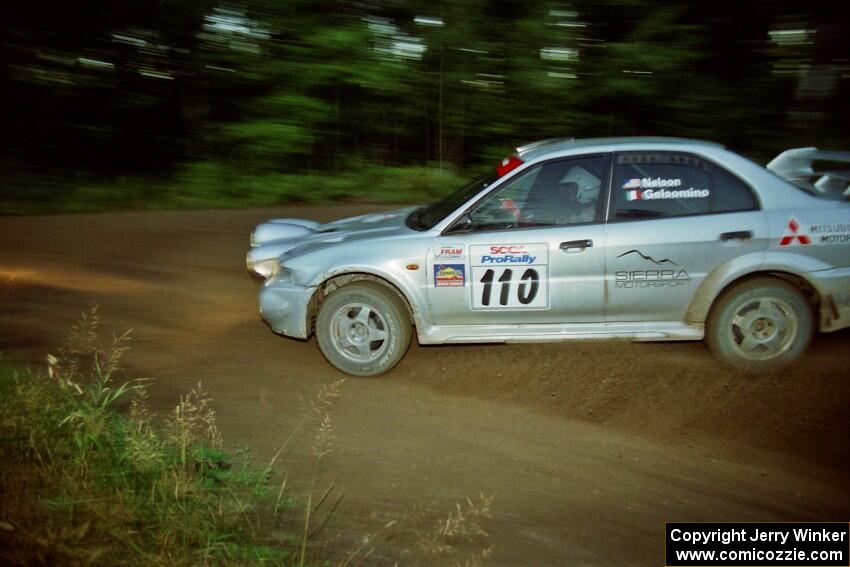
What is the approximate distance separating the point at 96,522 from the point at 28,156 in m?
10.9

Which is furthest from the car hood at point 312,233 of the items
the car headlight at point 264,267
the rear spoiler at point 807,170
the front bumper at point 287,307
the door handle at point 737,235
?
the rear spoiler at point 807,170

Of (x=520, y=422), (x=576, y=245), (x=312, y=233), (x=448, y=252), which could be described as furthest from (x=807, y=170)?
(x=312, y=233)

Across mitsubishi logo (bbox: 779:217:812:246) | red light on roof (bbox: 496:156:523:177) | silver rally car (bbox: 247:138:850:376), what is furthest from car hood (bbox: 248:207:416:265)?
mitsubishi logo (bbox: 779:217:812:246)

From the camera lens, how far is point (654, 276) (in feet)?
20.0

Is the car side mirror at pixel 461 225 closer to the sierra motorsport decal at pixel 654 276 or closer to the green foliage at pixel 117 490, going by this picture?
the sierra motorsport decal at pixel 654 276

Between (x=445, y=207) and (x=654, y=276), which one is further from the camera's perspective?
(x=445, y=207)

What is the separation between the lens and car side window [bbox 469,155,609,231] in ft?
20.2

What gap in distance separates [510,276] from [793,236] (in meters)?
2.01

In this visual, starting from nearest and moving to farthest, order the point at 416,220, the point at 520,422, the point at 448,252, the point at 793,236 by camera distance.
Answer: the point at 520,422 < the point at 793,236 < the point at 448,252 < the point at 416,220

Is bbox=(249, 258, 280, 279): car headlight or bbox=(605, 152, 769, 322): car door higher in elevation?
bbox=(605, 152, 769, 322): car door

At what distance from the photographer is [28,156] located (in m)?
13.4

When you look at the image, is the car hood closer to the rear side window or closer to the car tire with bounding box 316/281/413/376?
the car tire with bounding box 316/281/413/376

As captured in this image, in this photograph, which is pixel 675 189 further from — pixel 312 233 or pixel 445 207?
pixel 312 233

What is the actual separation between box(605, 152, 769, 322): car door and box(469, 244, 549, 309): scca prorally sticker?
48 cm
